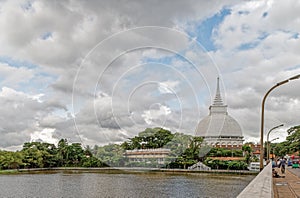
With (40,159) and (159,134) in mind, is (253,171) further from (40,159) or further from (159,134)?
(40,159)

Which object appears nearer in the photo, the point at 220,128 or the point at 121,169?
the point at 121,169

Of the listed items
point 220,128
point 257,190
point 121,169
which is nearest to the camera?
point 257,190

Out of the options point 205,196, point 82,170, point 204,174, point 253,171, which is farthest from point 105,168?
point 205,196

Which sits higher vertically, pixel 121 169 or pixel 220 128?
pixel 220 128

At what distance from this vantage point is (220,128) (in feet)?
233

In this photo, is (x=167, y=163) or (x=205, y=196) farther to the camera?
(x=167, y=163)

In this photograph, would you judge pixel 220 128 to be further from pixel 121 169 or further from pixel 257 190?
pixel 257 190

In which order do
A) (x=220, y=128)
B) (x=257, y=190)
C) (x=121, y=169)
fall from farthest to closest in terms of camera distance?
(x=220, y=128), (x=121, y=169), (x=257, y=190)

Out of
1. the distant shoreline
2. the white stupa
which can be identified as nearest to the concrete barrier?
the distant shoreline

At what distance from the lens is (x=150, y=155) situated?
53406 mm

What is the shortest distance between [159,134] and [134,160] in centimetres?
521

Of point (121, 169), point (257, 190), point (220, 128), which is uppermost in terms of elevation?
point (220, 128)

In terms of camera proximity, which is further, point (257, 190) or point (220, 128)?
point (220, 128)

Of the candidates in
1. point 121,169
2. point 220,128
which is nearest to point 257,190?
point 121,169
